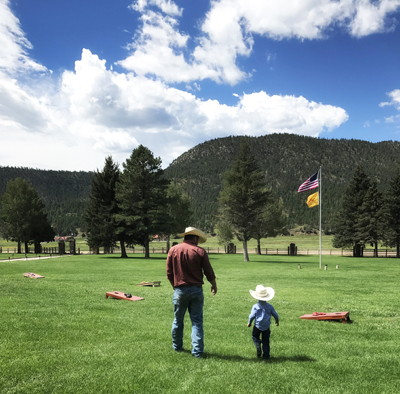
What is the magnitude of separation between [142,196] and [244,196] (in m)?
14.5

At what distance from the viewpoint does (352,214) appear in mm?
57531

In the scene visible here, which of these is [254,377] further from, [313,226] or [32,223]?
[313,226]

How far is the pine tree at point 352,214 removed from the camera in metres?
57.0

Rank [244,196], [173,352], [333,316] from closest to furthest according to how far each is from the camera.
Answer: [173,352], [333,316], [244,196]

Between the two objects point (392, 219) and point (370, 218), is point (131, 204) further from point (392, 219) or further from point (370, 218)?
point (392, 219)

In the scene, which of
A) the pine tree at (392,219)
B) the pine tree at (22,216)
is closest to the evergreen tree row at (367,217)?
the pine tree at (392,219)

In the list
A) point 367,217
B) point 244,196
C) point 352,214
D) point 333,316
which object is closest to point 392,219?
point 367,217

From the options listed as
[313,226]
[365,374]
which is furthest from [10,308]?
[313,226]

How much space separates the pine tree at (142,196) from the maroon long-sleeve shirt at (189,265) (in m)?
40.5

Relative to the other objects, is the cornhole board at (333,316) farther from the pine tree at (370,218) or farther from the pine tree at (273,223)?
the pine tree at (370,218)

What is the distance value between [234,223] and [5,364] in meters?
40.9

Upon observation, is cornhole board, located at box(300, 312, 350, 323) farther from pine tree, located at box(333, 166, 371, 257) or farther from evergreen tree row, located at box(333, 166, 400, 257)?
pine tree, located at box(333, 166, 371, 257)

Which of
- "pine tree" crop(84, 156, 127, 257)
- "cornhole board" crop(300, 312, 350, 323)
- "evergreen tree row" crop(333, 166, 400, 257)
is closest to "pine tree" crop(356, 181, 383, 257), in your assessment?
"evergreen tree row" crop(333, 166, 400, 257)

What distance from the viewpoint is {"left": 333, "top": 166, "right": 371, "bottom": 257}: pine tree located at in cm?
5702
